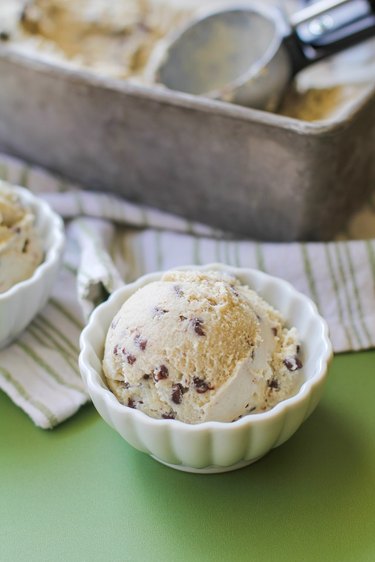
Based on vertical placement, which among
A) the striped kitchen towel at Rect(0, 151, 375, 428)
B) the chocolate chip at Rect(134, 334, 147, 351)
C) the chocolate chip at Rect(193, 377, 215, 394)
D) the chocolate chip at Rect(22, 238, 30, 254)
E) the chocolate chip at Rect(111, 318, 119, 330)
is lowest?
the striped kitchen towel at Rect(0, 151, 375, 428)

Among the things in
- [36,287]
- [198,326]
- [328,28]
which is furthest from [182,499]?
[328,28]

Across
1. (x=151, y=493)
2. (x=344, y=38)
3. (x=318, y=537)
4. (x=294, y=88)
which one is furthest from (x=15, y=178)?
(x=318, y=537)

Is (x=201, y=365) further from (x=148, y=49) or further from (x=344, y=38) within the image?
(x=148, y=49)

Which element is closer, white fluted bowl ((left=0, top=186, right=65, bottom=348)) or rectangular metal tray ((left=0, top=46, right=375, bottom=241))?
white fluted bowl ((left=0, top=186, right=65, bottom=348))

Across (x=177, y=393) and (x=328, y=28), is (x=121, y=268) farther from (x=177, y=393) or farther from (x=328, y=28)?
(x=328, y=28)

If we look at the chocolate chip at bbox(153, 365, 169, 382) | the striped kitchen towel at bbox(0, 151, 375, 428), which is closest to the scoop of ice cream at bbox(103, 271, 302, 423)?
the chocolate chip at bbox(153, 365, 169, 382)

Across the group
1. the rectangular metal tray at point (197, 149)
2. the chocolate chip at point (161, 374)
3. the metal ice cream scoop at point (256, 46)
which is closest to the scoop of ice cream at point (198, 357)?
the chocolate chip at point (161, 374)

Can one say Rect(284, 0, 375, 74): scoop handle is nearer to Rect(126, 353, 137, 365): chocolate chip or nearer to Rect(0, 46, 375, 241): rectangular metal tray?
Rect(0, 46, 375, 241): rectangular metal tray

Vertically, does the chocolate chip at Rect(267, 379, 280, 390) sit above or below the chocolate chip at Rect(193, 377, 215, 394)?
below
